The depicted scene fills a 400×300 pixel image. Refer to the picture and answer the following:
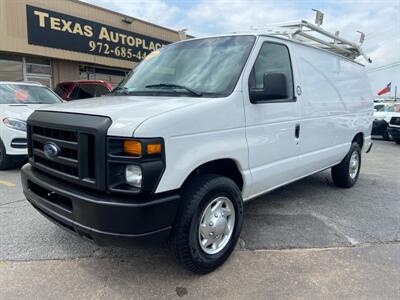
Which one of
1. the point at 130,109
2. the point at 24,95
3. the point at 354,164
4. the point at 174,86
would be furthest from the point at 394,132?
the point at 130,109

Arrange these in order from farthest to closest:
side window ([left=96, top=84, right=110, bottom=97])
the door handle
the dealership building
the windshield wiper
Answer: the dealership building < side window ([left=96, top=84, right=110, bottom=97]) < the door handle < the windshield wiper

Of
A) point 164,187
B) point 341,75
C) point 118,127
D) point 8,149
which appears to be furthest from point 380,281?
point 8,149

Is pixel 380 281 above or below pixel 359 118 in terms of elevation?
below

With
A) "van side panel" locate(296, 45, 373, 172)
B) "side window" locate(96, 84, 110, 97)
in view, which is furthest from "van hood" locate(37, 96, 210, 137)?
"side window" locate(96, 84, 110, 97)

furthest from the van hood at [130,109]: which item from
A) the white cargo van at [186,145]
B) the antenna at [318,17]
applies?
the antenna at [318,17]

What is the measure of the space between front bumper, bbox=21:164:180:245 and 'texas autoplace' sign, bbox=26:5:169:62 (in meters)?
12.3

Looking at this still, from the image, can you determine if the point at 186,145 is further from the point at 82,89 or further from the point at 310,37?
the point at 82,89

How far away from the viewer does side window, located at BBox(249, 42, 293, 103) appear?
3.26 m

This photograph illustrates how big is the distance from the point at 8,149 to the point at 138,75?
3.77 m

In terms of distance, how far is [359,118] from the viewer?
19.1 feet

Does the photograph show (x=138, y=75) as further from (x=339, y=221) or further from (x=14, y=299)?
(x=339, y=221)

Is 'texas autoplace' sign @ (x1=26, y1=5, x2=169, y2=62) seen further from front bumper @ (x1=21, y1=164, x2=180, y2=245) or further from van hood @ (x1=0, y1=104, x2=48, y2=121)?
front bumper @ (x1=21, y1=164, x2=180, y2=245)

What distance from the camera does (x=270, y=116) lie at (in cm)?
361

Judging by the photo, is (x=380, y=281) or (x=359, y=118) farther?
(x=359, y=118)
